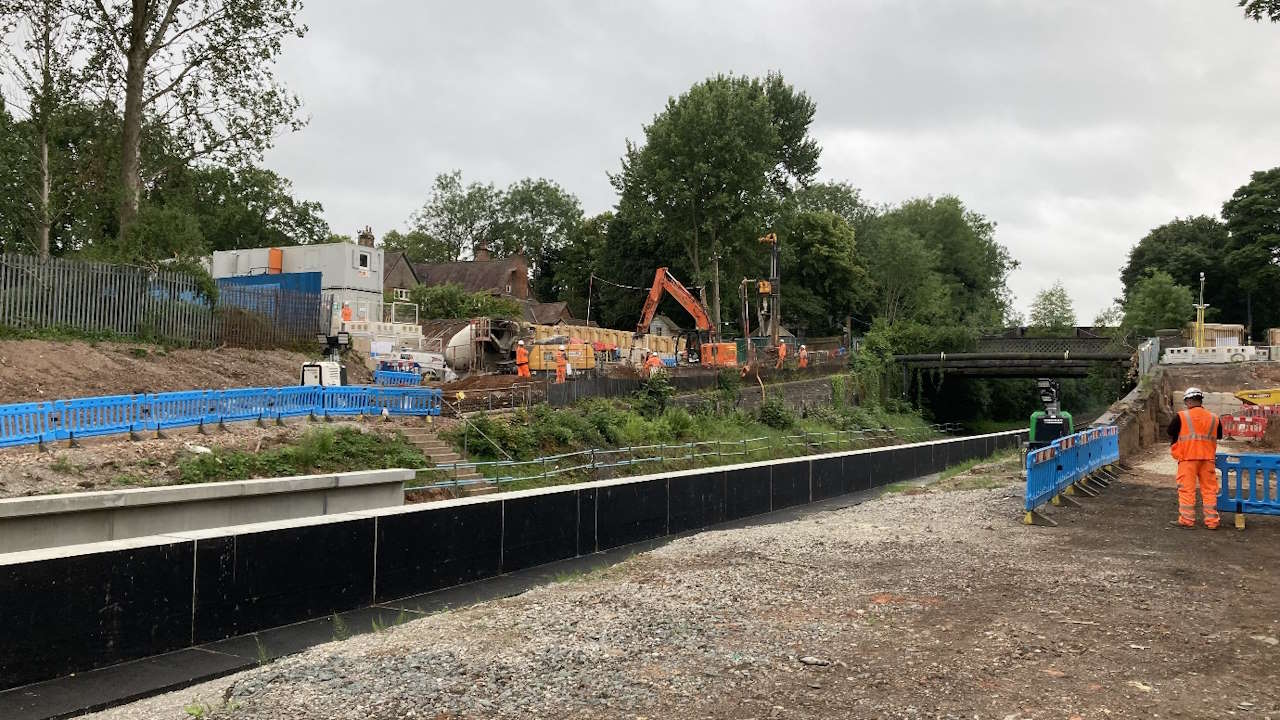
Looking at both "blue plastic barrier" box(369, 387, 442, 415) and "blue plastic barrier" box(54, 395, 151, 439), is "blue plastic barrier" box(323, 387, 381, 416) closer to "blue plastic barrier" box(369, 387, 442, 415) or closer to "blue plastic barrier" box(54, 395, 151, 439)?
"blue plastic barrier" box(369, 387, 442, 415)

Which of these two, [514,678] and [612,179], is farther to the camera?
[612,179]

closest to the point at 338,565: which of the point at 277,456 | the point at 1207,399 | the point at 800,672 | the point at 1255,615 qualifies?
the point at 800,672

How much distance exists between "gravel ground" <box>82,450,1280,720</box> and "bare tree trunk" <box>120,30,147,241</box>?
2373 cm

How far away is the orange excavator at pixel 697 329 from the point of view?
44.7 m

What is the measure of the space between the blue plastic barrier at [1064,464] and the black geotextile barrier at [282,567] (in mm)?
5172

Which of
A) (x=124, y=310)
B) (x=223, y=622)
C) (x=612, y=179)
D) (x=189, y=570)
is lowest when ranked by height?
(x=223, y=622)

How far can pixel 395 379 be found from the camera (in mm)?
28016

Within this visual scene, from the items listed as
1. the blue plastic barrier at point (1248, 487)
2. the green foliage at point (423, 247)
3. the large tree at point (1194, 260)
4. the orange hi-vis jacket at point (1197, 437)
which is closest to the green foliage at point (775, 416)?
the blue plastic barrier at point (1248, 487)

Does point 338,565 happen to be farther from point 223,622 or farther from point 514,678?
point 514,678

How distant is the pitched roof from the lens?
7256cm

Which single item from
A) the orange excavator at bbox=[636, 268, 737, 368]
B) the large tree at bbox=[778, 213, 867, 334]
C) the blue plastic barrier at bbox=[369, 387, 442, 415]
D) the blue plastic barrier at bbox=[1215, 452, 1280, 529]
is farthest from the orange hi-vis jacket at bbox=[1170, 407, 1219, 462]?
the large tree at bbox=[778, 213, 867, 334]

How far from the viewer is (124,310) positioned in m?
24.1

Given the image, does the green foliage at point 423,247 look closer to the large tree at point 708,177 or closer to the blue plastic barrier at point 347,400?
the large tree at point 708,177

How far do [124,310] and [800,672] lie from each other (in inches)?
936
